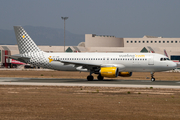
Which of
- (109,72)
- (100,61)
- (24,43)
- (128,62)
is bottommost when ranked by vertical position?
(109,72)

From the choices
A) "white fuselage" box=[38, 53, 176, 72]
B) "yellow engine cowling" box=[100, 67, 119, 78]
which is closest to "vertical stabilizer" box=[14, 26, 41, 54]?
"white fuselage" box=[38, 53, 176, 72]

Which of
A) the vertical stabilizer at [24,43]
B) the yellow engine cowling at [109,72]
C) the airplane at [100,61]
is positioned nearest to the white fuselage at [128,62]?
the airplane at [100,61]

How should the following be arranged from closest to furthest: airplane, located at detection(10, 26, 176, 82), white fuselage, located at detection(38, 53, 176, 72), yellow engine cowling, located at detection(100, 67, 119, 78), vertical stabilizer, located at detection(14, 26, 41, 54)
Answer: yellow engine cowling, located at detection(100, 67, 119, 78) < airplane, located at detection(10, 26, 176, 82) < white fuselage, located at detection(38, 53, 176, 72) < vertical stabilizer, located at detection(14, 26, 41, 54)

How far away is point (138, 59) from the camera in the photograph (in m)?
42.3

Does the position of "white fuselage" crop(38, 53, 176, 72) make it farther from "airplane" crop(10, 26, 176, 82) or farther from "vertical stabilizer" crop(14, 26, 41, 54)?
"vertical stabilizer" crop(14, 26, 41, 54)

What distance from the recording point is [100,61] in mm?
44031

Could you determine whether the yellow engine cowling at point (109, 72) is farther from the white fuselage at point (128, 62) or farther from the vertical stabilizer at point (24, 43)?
the vertical stabilizer at point (24, 43)

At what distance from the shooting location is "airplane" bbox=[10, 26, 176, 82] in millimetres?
41722

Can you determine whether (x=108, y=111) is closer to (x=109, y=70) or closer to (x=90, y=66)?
(x=109, y=70)

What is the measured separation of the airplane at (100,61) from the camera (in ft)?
137

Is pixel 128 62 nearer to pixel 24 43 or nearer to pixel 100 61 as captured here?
pixel 100 61

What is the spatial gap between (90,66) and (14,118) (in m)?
28.1

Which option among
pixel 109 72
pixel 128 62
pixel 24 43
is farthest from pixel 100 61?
pixel 24 43

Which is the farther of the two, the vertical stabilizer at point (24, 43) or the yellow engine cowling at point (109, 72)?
the vertical stabilizer at point (24, 43)
